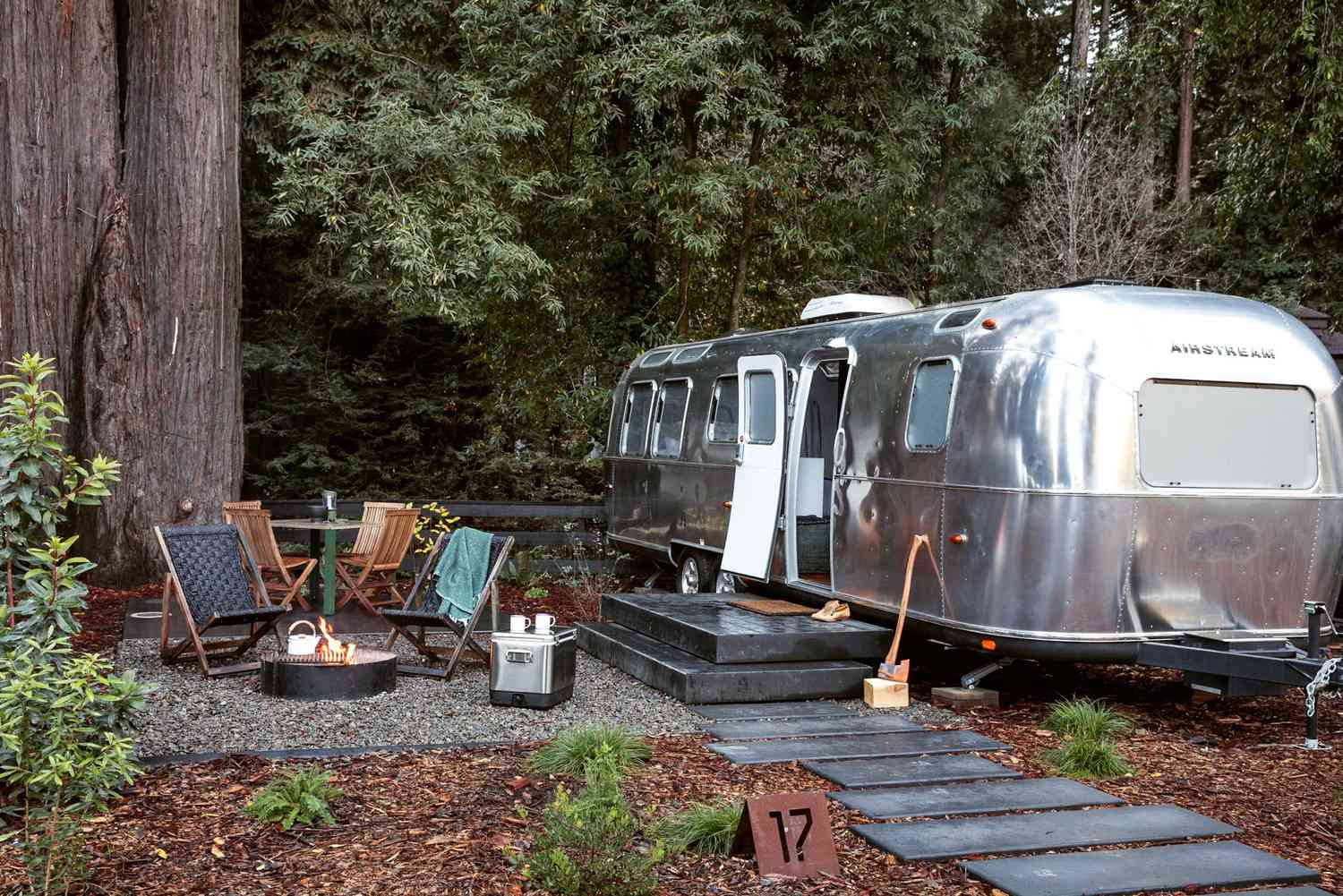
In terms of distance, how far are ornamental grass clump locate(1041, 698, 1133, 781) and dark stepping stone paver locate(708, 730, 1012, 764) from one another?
40 cm

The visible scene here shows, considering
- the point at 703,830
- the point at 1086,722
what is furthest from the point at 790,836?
the point at 1086,722

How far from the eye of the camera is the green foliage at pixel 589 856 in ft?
13.2

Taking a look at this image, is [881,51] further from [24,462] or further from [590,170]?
[24,462]

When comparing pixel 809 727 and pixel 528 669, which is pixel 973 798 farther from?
pixel 528 669

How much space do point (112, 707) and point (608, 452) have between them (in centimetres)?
831

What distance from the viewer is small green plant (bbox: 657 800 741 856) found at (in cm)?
462

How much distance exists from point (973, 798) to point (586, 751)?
1.76 metres

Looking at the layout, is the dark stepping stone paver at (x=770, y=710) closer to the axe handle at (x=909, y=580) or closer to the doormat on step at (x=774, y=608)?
the axe handle at (x=909, y=580)

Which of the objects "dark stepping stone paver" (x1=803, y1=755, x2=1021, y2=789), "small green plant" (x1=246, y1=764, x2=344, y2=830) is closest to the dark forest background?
"dark stepping stone paver" (x1=803, y1=755, x2=1021, y2=789)

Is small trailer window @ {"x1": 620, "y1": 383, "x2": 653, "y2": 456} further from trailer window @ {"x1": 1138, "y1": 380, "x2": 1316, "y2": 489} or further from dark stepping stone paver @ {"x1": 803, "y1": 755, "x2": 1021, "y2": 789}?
dark stepping stone paver @ {"x1": 803, "y1": 755, "x2": 1021, "y2": 789}

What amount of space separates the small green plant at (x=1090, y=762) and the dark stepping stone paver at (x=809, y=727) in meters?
0.93

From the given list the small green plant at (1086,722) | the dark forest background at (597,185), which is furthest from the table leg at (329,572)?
the small green plant at (1086,722)

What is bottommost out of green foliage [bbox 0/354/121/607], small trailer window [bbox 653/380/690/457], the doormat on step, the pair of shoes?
the doormat on step

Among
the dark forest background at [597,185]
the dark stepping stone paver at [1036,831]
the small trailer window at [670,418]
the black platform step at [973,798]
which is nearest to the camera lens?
the dark stepping stone paver at [1036,831]
